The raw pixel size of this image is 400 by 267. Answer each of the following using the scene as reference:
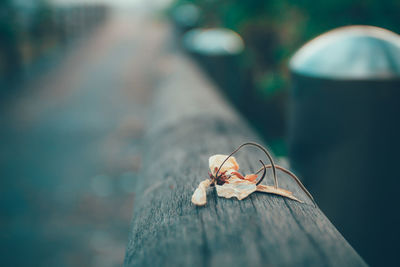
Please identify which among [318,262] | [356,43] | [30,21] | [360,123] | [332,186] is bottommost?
[30,21]

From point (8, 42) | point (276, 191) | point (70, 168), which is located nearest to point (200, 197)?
point (276, 191)

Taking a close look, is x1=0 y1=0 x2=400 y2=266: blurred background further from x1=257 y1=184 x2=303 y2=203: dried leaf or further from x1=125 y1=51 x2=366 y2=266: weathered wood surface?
x1=257 y1=184 x2=303 y2=203: dried leaf

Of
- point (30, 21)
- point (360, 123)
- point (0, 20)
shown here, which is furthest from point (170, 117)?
point (30, 21)

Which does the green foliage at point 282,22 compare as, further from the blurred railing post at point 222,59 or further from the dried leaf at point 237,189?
the dried leaf at point 237,189

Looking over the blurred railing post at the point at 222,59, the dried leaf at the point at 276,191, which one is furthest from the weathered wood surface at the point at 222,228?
the blurred railing post at the point at 222,59

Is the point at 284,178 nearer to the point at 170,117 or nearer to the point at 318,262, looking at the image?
the point at 318,262

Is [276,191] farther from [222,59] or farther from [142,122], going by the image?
[142,122]
